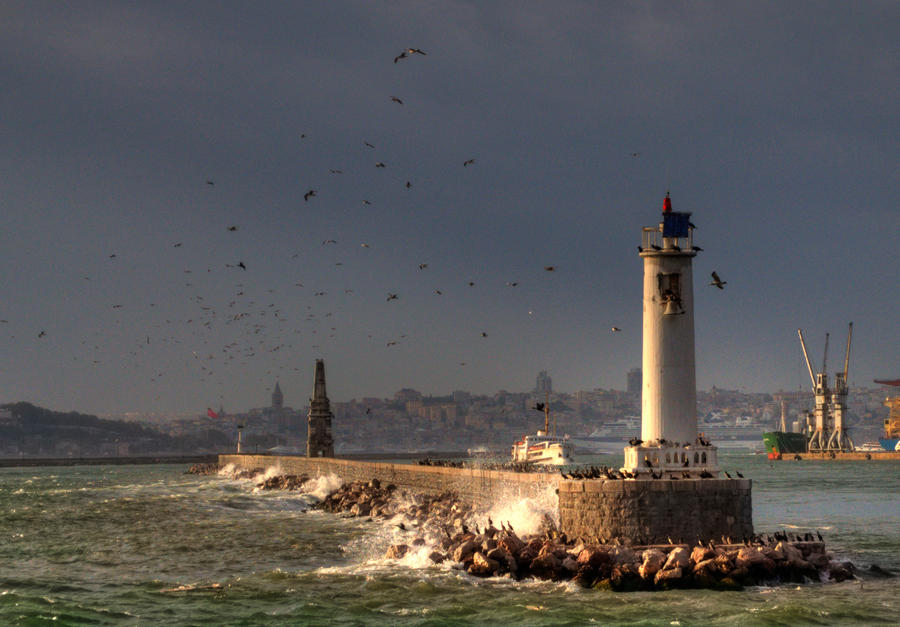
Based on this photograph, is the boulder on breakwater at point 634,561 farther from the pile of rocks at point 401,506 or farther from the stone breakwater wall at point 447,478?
the pile of rocks at point 401,506

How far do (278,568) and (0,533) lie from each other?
18090 mm

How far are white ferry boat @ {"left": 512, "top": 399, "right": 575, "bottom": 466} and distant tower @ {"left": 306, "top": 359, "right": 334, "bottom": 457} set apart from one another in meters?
15.4

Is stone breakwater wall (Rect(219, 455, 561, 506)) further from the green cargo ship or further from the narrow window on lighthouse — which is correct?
the green cargo ship

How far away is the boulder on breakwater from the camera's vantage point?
2392 cm

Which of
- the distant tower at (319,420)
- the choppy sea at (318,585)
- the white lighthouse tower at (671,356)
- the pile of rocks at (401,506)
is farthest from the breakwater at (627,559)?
the distant tower at (319,420)

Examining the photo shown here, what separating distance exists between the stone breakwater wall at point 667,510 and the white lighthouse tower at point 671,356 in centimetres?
156

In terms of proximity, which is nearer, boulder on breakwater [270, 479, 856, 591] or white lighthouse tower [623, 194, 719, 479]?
boulder on breakwater [270, 479, 856, 591]

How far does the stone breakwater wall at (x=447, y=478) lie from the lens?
108 ft

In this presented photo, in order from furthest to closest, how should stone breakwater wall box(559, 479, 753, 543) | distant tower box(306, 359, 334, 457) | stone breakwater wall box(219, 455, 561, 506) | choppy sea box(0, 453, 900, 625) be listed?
distant tower box(306, 359, 334, 457), stone breakwater wall box(219, 455, 561, 506), stone breakwater wall box(559, 479, 753, 543), choppy sea box(0, 453, 900, 625)

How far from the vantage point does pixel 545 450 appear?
89.1 meters

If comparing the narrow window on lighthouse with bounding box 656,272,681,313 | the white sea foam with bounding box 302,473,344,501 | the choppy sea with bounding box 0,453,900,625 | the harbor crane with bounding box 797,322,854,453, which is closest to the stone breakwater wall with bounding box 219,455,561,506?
the white sea foam with bounding box 302,473,344,501

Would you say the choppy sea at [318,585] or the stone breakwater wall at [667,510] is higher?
the stone breakwater wall at [667,510]

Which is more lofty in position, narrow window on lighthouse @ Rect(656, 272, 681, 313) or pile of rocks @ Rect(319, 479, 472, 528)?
narrow window on lighthouse @ Rect(656, 272, 681, 313)

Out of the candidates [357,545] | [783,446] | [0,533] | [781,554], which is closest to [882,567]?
[781,554]
